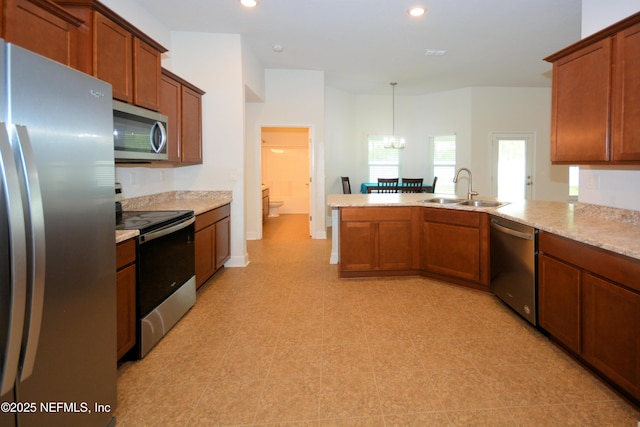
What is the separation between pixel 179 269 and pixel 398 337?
69.8 inches

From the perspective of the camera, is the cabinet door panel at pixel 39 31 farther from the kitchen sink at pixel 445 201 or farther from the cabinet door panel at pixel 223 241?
the kitchen sink at pixel 445 201

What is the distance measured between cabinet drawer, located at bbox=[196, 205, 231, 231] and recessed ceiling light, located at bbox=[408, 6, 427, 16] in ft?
9.83

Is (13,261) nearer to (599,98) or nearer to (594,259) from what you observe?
(594,259)

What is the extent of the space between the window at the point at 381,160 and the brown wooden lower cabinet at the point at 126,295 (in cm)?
656

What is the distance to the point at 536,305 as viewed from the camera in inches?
99.1

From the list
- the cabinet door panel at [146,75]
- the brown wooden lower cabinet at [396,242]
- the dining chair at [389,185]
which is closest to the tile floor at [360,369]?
the brown wooden lower cabinet at [396,242]

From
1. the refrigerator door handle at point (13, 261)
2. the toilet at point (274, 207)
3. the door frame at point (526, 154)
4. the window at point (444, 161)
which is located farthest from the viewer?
the toilet at point (274, 207)

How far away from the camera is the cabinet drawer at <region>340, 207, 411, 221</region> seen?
3.78 m

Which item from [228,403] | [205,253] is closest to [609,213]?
[228,403]

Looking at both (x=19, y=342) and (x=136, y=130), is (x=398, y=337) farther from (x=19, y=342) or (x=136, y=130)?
→ (x=136, y=130)

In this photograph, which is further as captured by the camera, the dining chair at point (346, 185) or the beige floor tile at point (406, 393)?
the dining chair at point (346, 185)

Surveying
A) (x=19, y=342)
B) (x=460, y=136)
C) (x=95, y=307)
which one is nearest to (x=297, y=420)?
(x=95, y=307)

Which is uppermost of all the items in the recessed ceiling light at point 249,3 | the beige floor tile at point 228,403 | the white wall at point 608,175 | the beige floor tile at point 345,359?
the recessed ceiling light at point 249,3

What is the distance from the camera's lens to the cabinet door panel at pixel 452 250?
11.1ft
